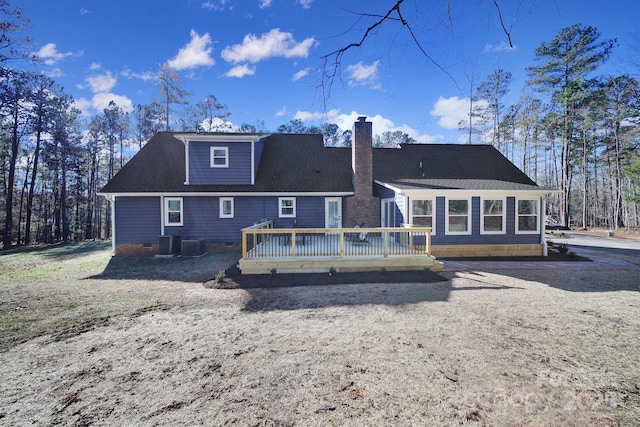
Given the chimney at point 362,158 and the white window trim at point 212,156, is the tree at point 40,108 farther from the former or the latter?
the chimney at point 362,158

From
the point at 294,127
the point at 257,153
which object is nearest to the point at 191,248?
the point at 257,153

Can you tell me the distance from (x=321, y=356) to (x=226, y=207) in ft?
35.0

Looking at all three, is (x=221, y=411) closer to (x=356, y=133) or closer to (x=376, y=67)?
(x=376, y=67)

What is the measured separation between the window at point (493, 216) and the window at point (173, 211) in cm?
1343

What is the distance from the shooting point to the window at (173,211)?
12727 millimetres

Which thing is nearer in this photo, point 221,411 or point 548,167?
point 221,411

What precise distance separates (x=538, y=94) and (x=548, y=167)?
11.9m

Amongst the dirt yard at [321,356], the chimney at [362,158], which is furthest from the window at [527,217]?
the chimney at [362,158]

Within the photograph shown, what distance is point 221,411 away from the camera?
8.69ft

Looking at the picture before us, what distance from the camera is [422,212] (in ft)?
35.5

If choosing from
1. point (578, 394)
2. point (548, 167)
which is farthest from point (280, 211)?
point (548, 167)

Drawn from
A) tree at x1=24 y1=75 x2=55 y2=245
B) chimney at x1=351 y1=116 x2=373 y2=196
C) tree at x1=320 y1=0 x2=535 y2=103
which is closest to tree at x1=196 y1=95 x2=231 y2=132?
tree at x1=24 y1=75 x2=55 y2=245

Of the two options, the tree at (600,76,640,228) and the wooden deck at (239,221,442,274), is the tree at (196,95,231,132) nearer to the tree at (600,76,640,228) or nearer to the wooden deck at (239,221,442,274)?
the wooden deck at (239,221,442,274)

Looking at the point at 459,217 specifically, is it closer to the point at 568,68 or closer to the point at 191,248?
the point at 191,248
